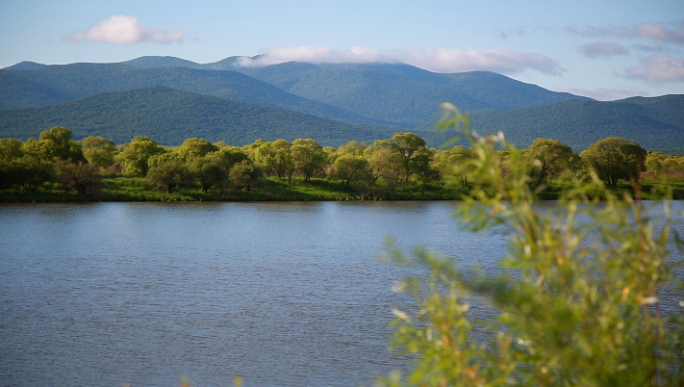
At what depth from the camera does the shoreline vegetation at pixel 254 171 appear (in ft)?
214

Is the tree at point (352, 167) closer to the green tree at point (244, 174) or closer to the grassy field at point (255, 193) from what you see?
the grassy field at point (255, 193)

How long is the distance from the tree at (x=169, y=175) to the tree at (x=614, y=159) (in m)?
45.6

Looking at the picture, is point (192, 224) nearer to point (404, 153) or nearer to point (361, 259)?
point (361, 259)

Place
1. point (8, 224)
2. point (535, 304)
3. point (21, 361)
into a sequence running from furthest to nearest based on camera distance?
point (8, 224) → point (21, 361) → point (535, 304)

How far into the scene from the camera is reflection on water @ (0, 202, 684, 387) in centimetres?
1603

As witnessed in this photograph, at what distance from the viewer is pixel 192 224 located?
159ft

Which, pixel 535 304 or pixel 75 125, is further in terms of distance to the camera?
pixel 75 125

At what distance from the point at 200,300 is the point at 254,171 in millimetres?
49937

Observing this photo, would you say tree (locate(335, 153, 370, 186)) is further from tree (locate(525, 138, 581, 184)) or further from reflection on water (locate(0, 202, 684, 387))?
reflection on water (locate(0, 202, 684, 387))

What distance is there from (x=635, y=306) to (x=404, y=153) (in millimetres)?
75467

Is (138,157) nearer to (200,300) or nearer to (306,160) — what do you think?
(306,160)

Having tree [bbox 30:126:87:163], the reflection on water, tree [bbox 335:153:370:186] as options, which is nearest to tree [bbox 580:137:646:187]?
tree [bbox 335:153:370:186]

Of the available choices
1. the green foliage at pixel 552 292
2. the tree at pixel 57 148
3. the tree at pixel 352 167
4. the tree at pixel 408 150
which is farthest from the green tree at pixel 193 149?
the green foliage at pixel 552 292

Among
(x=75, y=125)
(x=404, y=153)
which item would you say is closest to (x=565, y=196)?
(x=404, y=153)
